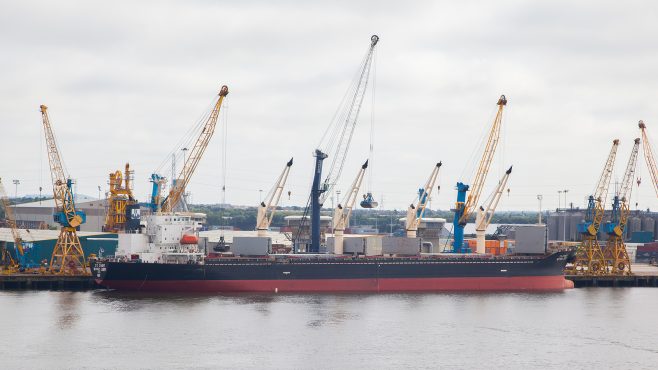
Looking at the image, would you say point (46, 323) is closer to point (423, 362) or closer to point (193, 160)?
point (423, 362)

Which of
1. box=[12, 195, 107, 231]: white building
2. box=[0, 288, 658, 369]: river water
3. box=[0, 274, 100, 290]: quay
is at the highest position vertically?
box=[12, 195, 107, 231]: white building

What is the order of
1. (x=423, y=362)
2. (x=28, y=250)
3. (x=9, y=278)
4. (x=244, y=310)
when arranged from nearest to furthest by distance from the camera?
(x=423, y=362), (x=244, y=310), (x=9, y=278), (x=28, y=250)

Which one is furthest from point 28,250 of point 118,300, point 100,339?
point 100,339

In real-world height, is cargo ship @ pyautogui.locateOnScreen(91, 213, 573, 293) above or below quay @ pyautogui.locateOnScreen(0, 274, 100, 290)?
above

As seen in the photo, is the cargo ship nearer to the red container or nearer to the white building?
the red container

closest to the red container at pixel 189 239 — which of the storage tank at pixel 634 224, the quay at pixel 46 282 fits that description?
the quay at pixel 46 282

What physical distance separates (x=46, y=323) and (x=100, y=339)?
649cm

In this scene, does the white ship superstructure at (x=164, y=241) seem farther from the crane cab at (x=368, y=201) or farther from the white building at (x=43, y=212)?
the white building at (x=43, y=212)

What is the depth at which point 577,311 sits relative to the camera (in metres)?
65.8

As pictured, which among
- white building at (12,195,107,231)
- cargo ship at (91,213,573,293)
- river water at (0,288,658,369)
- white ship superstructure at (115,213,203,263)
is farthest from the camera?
white building at (12,195,107,231)

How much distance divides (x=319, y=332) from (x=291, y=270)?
21.2 meters

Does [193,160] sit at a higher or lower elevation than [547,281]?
higher

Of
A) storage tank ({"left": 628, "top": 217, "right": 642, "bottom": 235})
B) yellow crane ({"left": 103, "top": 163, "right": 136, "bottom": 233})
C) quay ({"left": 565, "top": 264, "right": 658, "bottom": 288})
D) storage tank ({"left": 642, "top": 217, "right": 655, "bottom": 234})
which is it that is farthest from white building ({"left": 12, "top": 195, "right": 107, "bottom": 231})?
storage tank ({"left": 642, "top": 217, "right": 655, "bottom": 234})

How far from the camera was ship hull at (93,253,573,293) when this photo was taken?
238ft
